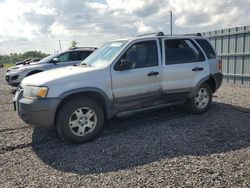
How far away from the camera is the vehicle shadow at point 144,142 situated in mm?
4250

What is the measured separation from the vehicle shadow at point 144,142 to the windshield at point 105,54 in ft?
4.77

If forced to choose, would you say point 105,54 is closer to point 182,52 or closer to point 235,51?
point 182,52

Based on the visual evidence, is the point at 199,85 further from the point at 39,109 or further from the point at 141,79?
the point at 39,109

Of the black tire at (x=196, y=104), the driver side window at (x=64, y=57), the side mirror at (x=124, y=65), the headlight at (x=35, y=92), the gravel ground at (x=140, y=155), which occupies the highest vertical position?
the driver side window at (x=64, y=57)

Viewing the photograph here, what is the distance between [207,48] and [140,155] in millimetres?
3744

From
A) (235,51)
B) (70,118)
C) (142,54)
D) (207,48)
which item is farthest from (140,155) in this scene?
(235,51)

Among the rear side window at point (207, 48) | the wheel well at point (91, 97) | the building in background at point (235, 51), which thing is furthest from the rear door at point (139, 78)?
the building in background at point (235, 51)

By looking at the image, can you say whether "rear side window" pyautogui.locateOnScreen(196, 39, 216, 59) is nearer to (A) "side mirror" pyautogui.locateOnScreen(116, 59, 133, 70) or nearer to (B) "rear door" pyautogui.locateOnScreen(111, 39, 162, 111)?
(B) "rear door" pyautogui.locateOnScreen(111, 39, 162, 111)

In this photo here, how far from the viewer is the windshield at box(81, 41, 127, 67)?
554 cm

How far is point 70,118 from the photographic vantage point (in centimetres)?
488

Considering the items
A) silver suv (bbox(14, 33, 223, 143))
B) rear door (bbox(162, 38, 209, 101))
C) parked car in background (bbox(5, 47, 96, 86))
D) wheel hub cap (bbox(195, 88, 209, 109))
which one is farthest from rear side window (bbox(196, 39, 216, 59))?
parked car in background (bbox(5, 47, 96, 86))

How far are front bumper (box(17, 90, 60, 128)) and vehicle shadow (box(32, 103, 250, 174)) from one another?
1.74 feet

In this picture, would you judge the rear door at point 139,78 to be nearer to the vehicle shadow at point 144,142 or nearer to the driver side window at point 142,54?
the driver side window at point 142,54

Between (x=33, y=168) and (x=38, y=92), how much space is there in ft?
4.31
